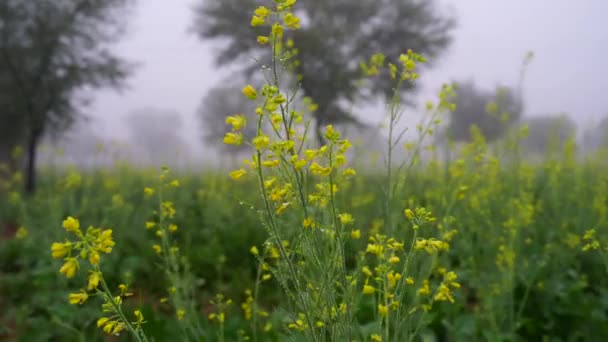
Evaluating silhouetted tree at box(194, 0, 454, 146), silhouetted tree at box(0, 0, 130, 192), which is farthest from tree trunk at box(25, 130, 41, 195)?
silhouetted tree at box(194, 0, 454, 146)

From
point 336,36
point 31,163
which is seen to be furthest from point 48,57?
point 336,36

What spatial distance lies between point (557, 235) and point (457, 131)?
31466 mm

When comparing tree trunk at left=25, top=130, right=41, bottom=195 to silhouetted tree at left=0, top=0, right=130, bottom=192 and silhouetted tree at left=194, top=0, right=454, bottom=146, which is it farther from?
silhouetted tree at left=194, top=0, right=454, bottom=146

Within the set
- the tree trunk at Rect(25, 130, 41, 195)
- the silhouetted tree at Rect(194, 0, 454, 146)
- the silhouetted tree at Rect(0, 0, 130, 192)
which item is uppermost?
the silhouetted tree at Rect(194, 0, 454, 146)

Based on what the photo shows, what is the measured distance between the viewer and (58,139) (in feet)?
43.2

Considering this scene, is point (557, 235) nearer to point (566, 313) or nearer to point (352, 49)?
point (566, 313)

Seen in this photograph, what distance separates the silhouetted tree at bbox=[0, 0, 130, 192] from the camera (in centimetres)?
1049

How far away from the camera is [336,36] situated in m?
15.7

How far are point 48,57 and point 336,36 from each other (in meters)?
8.94

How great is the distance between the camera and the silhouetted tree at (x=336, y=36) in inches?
614

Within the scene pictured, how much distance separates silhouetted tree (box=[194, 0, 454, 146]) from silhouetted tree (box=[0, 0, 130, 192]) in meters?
5.07

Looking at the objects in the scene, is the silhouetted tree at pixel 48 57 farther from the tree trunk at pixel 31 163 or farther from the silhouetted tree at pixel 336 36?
the silhouetted tree at pixel 336 36

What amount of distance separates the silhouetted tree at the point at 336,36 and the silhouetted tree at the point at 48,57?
16.6 feet

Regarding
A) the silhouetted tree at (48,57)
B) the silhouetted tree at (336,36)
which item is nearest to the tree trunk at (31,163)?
the silhouetted tree at (48,57)
